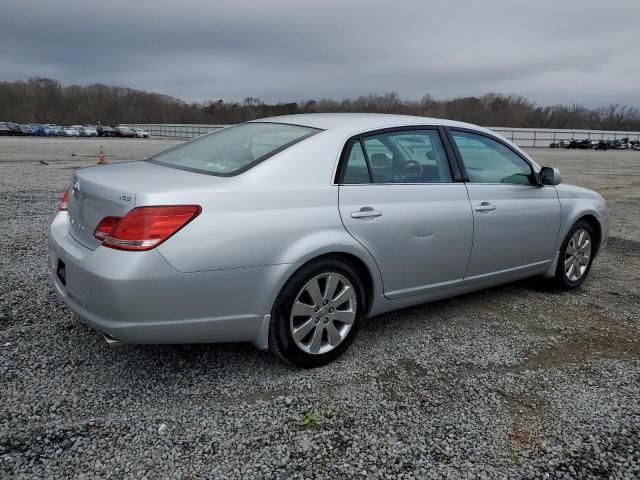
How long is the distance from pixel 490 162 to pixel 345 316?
1.91 m

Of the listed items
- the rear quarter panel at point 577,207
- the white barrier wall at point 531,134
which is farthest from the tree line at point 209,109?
the rear quarter panel at point 577,207

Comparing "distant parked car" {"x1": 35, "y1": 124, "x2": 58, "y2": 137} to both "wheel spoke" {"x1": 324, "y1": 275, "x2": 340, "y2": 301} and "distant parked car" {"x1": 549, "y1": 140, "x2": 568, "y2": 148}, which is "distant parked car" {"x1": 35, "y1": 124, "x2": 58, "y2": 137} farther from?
"wheel spoke" {"x1": 324, "y1": 275, "x2": 340, "y2": 301}

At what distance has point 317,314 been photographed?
10.4 feet

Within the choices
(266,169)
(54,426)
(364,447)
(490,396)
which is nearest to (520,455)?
(490,396)

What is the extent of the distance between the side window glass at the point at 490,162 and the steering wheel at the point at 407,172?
1.64ft

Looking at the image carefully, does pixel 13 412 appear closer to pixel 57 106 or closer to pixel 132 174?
pixel 132 174

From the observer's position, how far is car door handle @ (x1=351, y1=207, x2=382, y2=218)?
325cm

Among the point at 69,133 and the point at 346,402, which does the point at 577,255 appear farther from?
the point at 69,133

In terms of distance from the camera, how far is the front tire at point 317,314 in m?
3.04

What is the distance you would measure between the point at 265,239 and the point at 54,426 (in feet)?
4.50

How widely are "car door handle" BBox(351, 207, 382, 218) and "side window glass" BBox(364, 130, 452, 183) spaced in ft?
0.81

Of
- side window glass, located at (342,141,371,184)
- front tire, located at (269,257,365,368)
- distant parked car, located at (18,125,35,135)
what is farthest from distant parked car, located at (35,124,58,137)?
front tire, located at (269,257,365,368)

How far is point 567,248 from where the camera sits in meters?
4.87

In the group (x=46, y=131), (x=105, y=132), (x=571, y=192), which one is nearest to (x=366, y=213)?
(x=571, y=192)
